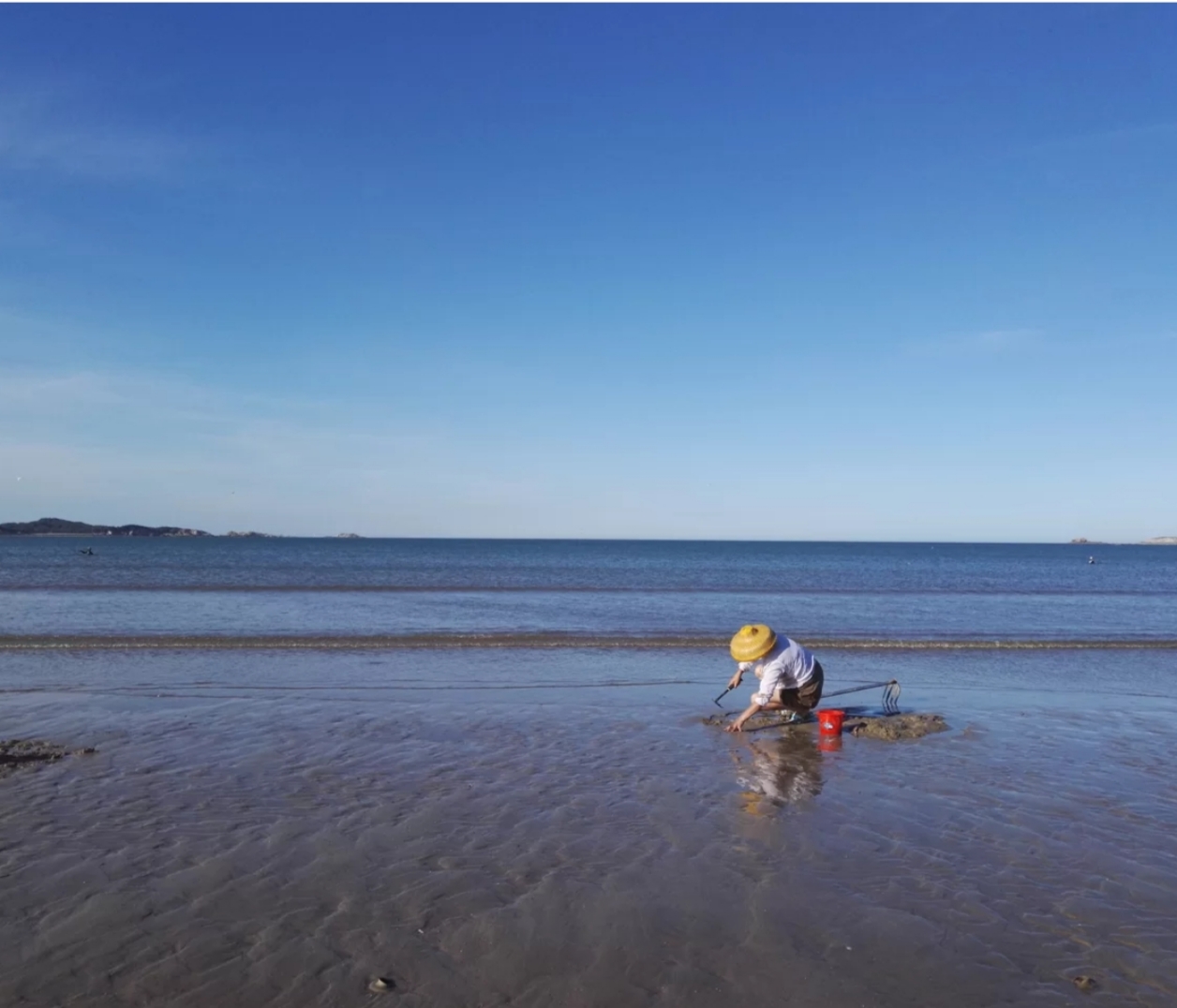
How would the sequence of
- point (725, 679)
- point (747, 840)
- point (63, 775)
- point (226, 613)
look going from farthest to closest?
point (226, 613) → point (725, 679) → point (63, 775) → point (747, 840)

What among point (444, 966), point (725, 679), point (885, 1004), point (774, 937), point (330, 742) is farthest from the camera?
point (725, 679)

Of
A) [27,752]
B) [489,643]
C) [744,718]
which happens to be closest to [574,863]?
[744,718]

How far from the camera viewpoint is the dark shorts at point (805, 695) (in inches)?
467

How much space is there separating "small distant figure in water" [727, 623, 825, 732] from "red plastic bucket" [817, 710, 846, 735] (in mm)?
550

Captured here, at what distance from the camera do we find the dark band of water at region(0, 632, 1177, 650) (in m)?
20.2

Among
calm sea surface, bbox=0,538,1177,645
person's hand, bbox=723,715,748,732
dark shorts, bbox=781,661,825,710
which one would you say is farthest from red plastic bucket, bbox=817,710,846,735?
calm sea surface, bbox=0,538,1177,645

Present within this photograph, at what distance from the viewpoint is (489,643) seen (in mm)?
21500

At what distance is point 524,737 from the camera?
11.1 metres

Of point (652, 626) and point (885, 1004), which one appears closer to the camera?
point (885, 1004)

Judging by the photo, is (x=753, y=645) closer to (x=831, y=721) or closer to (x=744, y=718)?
(x=744, y=718)

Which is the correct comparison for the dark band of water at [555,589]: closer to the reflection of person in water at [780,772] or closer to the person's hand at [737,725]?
the person's hand at [737,725]

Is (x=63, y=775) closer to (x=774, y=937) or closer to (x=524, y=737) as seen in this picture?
(x=524, y=737)

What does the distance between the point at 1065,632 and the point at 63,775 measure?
83.1 ft

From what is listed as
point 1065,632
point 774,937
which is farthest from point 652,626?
point 774,937
